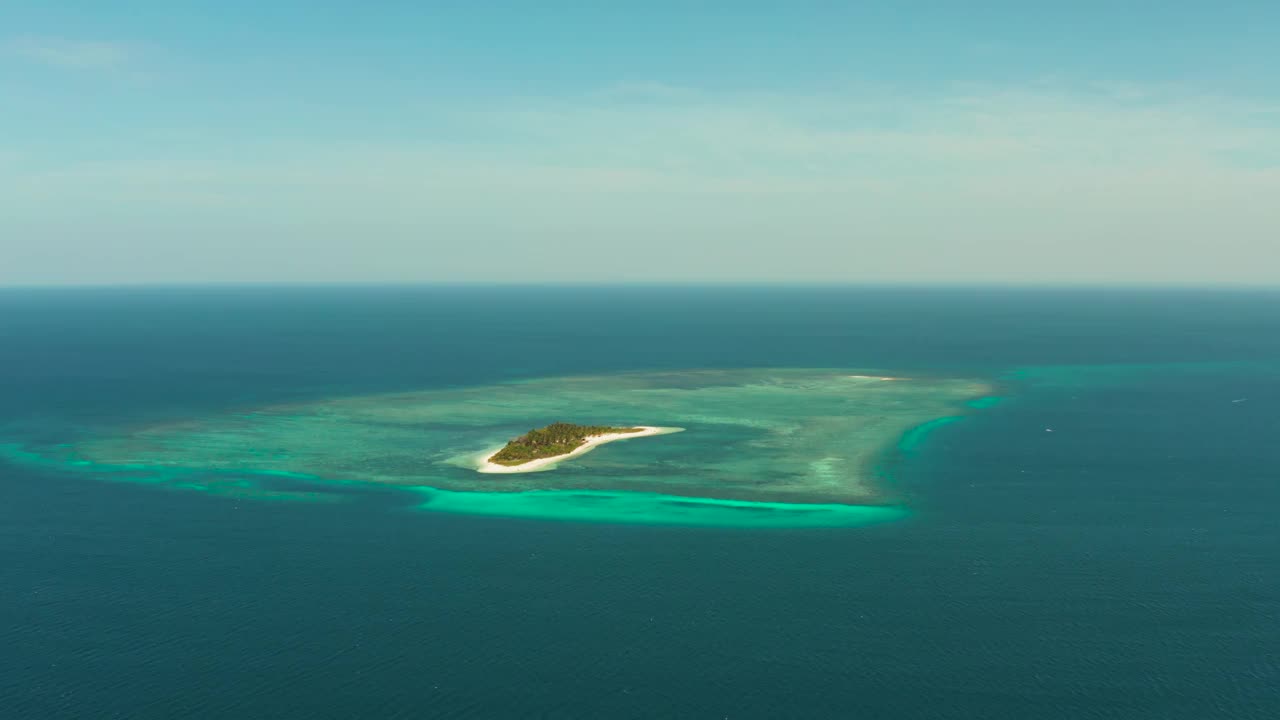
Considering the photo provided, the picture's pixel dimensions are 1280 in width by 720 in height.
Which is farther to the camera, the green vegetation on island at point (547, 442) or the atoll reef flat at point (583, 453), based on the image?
the green vegetation on island at point (547, 442)

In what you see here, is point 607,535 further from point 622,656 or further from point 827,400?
point 827,400

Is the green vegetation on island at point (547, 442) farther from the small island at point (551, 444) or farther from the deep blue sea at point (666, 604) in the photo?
the deep blue sea at point (666, 604)

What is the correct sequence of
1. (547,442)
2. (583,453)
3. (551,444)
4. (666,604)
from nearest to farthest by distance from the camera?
1. (666,604)
2. (583,453)
3. (551,444)
4. (547,442)

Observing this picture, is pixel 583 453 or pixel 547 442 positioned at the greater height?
pixel 547 442

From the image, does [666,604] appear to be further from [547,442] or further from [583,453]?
[547,442]

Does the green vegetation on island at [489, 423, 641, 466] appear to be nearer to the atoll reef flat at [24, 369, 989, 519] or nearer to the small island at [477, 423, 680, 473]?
the small island at [477, 423, 680, 473]

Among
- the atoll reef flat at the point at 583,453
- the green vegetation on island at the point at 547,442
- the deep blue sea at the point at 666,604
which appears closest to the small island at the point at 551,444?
the green vegetation on island at the point at 547,442

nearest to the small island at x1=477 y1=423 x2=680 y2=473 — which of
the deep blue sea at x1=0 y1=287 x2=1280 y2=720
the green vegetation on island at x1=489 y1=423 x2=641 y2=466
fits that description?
the green vegetation on island at x1=489 y1=423 x2=641 y2=466

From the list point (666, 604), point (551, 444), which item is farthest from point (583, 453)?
point (666, 604)
